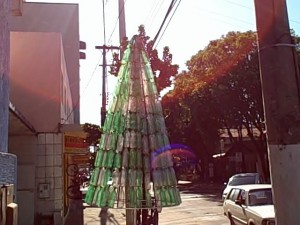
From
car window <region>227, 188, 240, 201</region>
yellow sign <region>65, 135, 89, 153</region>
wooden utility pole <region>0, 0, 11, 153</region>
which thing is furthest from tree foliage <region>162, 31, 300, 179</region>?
wooden utility pole <region>0, 0, 11, 153</region>

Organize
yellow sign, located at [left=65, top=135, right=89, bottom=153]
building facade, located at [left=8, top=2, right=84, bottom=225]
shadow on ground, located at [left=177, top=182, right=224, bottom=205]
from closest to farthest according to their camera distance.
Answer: building facade, located at [left=8, top=2, right=84, bottom=225] < yellow sign, located at [left=65, top=135, right=89, bottom=153] < shadow on ground, located at [left=177, top=182, right=224, bottom=205]

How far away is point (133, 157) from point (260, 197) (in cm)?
693

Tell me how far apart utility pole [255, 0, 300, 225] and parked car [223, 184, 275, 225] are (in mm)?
6801

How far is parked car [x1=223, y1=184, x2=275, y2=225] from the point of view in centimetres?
1083

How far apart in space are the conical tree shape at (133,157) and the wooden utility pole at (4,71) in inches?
49.7

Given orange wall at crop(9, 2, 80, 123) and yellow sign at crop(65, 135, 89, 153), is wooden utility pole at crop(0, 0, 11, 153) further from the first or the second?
orange wall at crop(9, 2, 80, 123)

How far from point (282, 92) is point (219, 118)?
27296 millimetres

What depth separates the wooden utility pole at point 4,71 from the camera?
525cm

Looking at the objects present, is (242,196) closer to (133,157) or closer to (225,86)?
(133,157)

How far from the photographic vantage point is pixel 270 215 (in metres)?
10.6

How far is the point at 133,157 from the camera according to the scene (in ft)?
19.8

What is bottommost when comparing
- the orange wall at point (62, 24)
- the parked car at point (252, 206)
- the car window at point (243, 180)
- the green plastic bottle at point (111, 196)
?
the parked car at point (252, 206)

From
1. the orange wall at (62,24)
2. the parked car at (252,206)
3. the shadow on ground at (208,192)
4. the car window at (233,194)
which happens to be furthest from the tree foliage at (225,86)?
the parked car at (252,206)

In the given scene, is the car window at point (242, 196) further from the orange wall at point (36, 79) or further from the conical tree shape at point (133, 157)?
the conical tree shape at point (133, 157)
